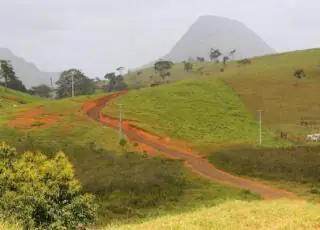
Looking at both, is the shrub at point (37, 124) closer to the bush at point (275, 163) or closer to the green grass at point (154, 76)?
the bush at point (275, 163)

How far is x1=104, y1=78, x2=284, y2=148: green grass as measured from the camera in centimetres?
6444

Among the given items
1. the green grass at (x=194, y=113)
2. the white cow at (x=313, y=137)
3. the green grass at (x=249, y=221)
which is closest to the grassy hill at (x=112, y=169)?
the green grass at (x=249, y=221)

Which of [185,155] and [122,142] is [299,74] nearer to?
[185,155]

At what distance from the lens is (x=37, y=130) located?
2330 inches

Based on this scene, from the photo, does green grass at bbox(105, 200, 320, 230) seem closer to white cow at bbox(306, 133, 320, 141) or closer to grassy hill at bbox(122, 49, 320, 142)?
white cow at bbox(306, 133, 320, 141)

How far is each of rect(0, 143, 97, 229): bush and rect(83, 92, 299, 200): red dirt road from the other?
59.1 feet

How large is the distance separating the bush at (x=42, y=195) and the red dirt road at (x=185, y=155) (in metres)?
18.0

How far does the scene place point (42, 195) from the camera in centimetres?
1792

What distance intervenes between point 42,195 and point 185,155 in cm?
3461

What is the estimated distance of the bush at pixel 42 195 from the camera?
57.5 feet

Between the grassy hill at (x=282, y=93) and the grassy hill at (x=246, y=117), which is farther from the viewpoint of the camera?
the grassy hill at (x=282, y=93)

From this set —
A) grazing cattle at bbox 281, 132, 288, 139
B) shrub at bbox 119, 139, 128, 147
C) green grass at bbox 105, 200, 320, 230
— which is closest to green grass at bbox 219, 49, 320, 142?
grazing cattle at bbox 281, 132, 288, 139

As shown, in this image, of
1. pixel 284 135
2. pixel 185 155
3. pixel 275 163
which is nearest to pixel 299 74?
pixel 284 135

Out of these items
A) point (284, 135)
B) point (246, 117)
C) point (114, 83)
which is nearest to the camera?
point (284, 135)
